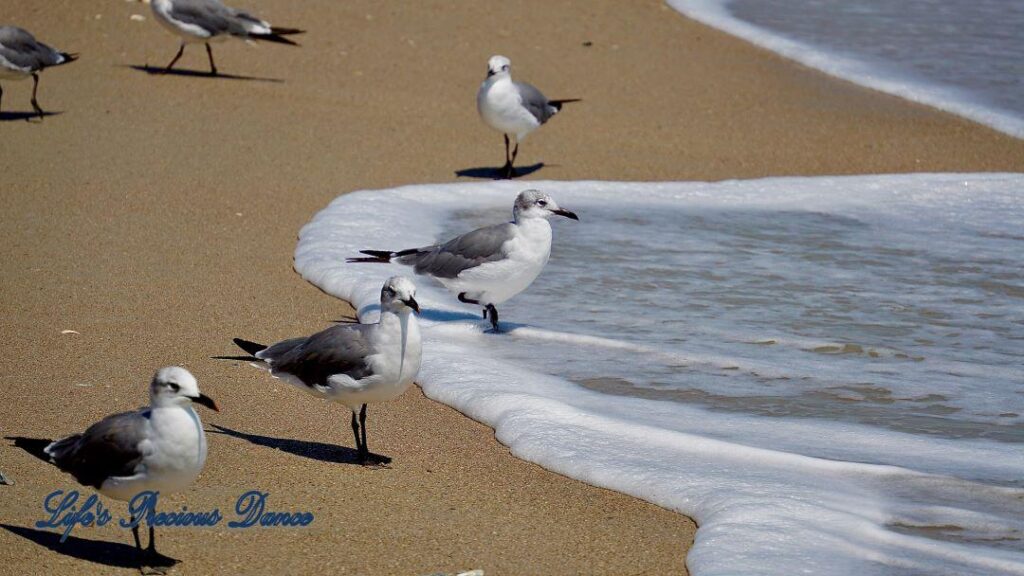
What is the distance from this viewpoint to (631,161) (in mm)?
10516

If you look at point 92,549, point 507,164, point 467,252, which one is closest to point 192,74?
point 507,164

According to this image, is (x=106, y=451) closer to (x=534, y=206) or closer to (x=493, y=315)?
(x=493, y=315)

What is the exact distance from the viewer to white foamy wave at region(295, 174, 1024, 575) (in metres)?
4.79

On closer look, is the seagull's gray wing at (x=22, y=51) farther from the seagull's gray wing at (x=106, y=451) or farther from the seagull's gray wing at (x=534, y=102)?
the seagull's gray wing at (x=106, y=451)

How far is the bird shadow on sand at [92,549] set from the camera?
4.16m

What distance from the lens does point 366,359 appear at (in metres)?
4.96

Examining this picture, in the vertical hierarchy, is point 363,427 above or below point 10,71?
below

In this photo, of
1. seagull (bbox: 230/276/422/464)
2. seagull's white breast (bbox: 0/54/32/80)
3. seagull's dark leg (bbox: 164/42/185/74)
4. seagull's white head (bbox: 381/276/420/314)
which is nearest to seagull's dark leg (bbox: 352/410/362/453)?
seagull (bbox: 230/276/422/464)

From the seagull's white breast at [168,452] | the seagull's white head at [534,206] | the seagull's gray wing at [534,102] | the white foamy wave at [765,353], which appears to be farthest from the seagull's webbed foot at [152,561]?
the seagull's gray wing at [534,102]

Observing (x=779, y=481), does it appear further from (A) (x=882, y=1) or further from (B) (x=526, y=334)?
(A) (x=882, y=1)

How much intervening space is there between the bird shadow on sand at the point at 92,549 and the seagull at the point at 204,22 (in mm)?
8304

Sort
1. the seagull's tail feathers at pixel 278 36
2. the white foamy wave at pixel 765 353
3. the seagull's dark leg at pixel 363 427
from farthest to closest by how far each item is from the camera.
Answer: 1. the seagull's tail feathers at pixel 278 36
2. the seagull's dark leg at pixel 363 427
3. the white foamy wave at pixel 765 353

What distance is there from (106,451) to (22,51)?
7.33 meters

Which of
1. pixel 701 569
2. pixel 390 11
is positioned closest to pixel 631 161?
pixel 390 11
